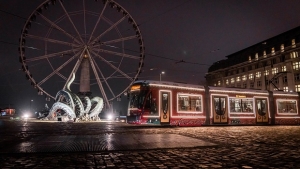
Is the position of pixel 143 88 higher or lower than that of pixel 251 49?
lower

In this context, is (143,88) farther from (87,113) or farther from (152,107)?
(87,113)

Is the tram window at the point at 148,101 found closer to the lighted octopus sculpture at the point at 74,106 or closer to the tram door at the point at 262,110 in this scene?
the tram door at the point at 262,110

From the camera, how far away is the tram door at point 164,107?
66.0 ft

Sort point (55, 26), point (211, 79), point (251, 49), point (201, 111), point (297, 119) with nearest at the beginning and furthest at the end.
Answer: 1. point (201, 111)
2. point (297, 119)
3. point (55, 26)
4. point (251, 49)
5. point (211, 79)

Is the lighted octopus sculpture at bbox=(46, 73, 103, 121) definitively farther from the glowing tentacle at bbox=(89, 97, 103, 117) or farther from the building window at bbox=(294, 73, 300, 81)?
the building window at bbox=(294, 73, 300, 81)

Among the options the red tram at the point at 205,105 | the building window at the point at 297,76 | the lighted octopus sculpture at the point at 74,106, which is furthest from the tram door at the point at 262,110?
the building window at the point at 297,76

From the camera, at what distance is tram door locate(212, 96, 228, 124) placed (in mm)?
22969

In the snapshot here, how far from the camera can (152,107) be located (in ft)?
65.1

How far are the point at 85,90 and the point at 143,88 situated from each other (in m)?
18.5

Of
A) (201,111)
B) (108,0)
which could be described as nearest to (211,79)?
(108,0)

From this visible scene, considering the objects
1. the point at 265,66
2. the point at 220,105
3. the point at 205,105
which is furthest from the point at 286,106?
the point at 265,66

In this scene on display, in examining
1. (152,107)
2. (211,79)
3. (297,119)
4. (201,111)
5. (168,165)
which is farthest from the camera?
(211,79)

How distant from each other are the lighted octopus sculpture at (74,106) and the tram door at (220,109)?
18.9 m

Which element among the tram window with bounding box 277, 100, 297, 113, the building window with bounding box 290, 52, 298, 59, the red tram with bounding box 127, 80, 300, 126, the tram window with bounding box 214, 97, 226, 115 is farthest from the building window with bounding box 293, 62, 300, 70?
the tram window with bounding box 214, 97, 226, 115
